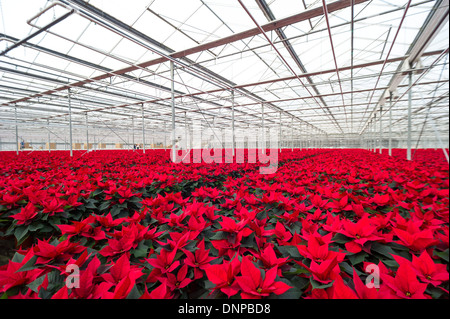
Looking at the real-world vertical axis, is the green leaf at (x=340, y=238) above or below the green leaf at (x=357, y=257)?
above

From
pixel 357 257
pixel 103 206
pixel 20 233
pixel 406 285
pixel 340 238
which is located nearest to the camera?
pixel 406 285

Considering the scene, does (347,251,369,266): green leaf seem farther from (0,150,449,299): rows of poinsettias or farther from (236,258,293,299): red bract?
(236,258,293,299): red bract

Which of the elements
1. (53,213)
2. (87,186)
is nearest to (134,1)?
(87,186)

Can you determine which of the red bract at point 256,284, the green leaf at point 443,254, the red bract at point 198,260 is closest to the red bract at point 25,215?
the red bract at point 198,260

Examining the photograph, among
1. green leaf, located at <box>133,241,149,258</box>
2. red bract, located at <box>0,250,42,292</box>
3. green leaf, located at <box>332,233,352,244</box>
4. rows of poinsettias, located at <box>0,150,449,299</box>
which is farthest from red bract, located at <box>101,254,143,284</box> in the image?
green leaf, located at <box>332,233,352,244</box>

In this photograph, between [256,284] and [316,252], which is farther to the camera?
[316,252]

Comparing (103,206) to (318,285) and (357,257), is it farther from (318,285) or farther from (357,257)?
(357,257)

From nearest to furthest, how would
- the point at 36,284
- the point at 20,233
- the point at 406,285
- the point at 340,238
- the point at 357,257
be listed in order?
the point at 406,285 < the point at 36,284 < the point at 357,257 < the point at 340,238 < the point at 20,233

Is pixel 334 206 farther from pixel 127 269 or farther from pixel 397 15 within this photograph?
pixel 397 15

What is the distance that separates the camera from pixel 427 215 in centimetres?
106

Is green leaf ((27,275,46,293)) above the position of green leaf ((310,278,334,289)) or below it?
below

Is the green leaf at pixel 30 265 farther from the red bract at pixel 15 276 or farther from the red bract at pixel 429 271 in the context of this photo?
the red bract at pixel 429 271

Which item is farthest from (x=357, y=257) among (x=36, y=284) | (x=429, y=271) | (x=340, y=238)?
(x=36, y=284)

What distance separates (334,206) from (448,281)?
80 centimetres
